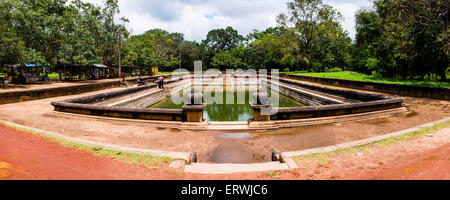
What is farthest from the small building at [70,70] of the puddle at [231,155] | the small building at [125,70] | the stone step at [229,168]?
the stone step at [229,168]

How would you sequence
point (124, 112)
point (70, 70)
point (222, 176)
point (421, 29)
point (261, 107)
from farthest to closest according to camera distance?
point (70, 70)
point (421, 29)
point (124, 112)
point (261, 107)
point (222, 176)

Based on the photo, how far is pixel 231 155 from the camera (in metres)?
5.90

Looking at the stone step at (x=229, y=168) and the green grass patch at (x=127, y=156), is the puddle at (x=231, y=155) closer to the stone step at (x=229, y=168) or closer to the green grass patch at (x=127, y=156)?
the stone step at (x=229, y=168)

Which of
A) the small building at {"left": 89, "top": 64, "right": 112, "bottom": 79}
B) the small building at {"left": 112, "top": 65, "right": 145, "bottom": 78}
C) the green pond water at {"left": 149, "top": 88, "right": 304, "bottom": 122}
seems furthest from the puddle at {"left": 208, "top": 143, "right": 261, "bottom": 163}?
the small building at {"left": 112, "top": 65, "right": 145, "bottom": 78}

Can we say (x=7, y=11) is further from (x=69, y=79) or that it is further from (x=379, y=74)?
(x=379, y=74)

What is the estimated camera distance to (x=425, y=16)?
16.8 metres

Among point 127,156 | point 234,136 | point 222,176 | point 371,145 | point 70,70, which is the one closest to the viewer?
point 222,176

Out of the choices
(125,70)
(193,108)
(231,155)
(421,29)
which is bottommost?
(231,155)

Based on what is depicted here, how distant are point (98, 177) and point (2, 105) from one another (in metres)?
12.9

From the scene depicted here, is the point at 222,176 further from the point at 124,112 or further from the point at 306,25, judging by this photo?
the point at 306,25

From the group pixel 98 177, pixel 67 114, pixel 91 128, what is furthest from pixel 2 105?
pixel 98 177

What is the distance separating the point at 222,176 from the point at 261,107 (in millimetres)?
4717

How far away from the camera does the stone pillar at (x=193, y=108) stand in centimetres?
824

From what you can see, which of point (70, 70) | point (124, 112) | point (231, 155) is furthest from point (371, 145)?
point (70, 70)
